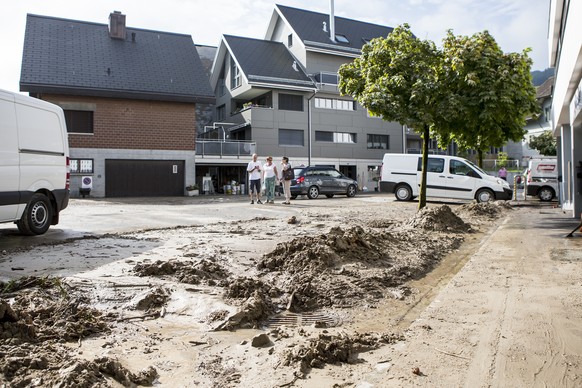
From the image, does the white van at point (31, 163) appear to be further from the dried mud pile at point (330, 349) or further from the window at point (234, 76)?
the window at point (234, 76)

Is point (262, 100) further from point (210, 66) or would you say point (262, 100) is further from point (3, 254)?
point (3, 254)

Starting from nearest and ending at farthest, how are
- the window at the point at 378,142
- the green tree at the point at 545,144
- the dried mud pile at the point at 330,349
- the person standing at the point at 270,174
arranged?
1. the dried mud pile at the point at 330,349
2. the person standing at the point at 270,174
3. the window at the point at 378,142
4. the green tree at the point at 545,144

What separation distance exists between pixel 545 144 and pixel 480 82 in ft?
119

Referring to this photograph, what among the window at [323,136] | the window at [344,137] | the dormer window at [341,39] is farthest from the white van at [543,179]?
the dormer window at [341,39]

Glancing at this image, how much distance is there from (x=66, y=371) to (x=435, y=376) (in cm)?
215

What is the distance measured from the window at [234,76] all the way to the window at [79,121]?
12650mm

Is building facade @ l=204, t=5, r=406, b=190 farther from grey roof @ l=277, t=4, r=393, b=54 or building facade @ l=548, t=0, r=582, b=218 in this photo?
building facade @ l=548, t=0, r=582, b=218

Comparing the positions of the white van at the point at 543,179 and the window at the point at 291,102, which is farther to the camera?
the window at the point at 291,102

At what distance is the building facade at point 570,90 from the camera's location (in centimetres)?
865

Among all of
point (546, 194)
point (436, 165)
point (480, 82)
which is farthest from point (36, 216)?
point (546, 194)

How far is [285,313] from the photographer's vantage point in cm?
447

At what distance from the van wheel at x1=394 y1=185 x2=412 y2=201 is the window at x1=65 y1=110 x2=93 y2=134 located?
1660 centimetres

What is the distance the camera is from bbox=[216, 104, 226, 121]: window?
3999 centimetres

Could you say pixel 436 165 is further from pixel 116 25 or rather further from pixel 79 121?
pixel 116 25
